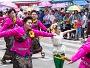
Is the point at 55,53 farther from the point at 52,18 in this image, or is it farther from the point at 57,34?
the point at 52,18

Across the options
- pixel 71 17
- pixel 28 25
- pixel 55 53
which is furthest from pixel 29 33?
pixel 71 17

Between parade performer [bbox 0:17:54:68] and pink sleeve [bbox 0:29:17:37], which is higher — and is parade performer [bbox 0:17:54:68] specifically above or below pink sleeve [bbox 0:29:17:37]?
below

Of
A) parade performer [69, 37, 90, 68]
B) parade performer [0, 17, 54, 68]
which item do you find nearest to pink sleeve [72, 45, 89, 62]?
parade performer [69, 37, 90, 68]

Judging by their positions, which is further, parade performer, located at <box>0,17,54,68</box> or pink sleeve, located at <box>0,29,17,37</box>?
parade performer, located at <box>0,17,54,68</box>

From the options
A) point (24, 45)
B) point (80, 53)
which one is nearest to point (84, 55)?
point (80, 53)

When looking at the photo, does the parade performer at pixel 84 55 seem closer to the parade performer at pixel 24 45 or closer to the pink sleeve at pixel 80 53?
the pink sleeve at pixel 80 53

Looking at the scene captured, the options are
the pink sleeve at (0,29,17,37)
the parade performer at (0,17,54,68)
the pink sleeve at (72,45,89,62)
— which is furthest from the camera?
the parade performer at (0,17,54,68)

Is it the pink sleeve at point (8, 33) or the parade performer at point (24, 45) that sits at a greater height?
the pink sleeve at point (8, 33)

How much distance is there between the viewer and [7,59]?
906cm

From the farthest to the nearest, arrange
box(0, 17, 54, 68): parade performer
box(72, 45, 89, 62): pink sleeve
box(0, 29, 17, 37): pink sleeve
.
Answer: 1. box(0, 17, 54, 68): parade performer
2. box(0, 29, 17, 37): pink sleeve
3. box(72, 45, 89, 62): pink sleeve

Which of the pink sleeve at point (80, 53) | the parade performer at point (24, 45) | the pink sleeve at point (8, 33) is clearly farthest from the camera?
the parade performer at point (24, 45)

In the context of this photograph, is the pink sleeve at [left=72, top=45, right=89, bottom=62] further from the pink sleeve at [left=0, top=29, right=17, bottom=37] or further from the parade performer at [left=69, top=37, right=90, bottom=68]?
the pink sleeve at [left=0, top=29, right=17, bottom=37]

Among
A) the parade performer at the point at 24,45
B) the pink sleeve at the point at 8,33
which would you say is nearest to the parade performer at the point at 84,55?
the parade performer at the point at 24,45

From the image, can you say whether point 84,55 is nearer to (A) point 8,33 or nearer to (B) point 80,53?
(B) point 80,53
